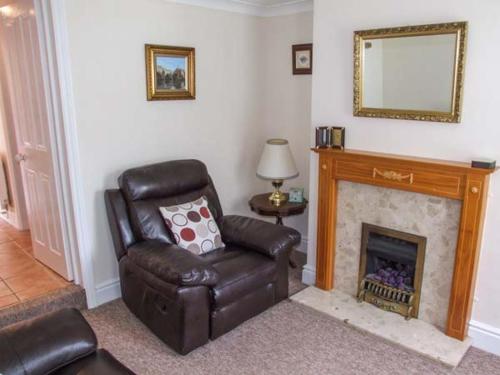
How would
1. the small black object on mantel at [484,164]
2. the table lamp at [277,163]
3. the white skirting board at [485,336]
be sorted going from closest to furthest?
the small black object on mantel at [484,164] → the white skirting board at [485,336] → the table lamp at [277,163]

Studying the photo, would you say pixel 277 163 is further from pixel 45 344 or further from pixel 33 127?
pixel 45 344

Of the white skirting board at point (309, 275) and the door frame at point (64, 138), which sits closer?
the door frame at point (64, 138)

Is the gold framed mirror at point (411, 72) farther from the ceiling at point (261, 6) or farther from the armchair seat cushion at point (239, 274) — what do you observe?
the armchair seat cushion at point (239, 274)

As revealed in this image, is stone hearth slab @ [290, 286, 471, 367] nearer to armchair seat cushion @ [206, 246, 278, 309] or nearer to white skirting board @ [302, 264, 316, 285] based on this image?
white skirting board @ [302, 264, 316, 285]

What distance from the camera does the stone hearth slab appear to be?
254 centimetres

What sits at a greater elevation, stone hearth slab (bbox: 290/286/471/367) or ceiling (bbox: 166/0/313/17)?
ceiling (bbox: 166/0/313/17)

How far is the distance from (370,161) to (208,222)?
122 cm

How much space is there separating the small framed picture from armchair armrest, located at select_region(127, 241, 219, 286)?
1.95 m

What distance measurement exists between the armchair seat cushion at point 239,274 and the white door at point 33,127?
1272 mm

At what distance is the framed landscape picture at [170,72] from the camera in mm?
3168

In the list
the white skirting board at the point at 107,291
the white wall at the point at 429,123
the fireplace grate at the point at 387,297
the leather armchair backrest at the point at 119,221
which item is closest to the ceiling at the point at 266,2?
the white wall at the point at 429,123

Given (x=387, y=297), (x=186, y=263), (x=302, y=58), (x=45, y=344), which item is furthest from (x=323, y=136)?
(x=45, y=344)

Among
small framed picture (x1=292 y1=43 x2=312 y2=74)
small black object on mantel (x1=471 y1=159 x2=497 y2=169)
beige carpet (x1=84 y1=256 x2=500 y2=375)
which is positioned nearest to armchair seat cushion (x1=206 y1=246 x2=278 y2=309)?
beige carpet (x1=84 y1=256 x2=500 y2=375)

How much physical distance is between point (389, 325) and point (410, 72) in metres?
1.64
